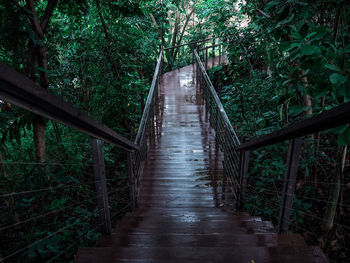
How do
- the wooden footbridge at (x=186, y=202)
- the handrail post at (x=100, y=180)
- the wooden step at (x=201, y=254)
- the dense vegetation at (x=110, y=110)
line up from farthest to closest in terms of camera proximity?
the dense vegetation at (x=110, y=110) → the handrail post at (x=100, y=180) → the wooden step at (x=201, y=254) → the wooden footbridge at (x=186, y=202)

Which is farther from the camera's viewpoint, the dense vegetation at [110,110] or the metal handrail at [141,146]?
the metal handrail at [141,146]

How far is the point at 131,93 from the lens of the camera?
578 cm

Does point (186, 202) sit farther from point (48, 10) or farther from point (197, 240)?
point (48, 10)

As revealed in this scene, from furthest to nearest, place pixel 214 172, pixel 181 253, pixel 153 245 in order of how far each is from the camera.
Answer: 1. pixel 214 172
2. pixel 153 245
3. pixel 181 253

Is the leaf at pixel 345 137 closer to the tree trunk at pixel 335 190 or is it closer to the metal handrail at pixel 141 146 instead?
the tree trunk at pixel 335 190

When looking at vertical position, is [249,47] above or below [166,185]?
above

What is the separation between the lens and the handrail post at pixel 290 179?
5.48 feet

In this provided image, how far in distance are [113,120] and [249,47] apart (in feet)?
11.9

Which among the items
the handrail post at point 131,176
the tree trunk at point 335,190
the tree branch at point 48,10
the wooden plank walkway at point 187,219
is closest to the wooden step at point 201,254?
the wooden plank walkway at point 187,219

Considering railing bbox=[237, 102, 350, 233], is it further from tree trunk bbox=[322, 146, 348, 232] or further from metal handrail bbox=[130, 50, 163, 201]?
metal handrail bbox=[130, 50, 163, 201]

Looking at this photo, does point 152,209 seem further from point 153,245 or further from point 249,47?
point 249,47

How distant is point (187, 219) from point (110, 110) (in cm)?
376

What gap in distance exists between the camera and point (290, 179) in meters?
1.72

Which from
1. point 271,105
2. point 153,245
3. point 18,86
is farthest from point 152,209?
point 271,105
